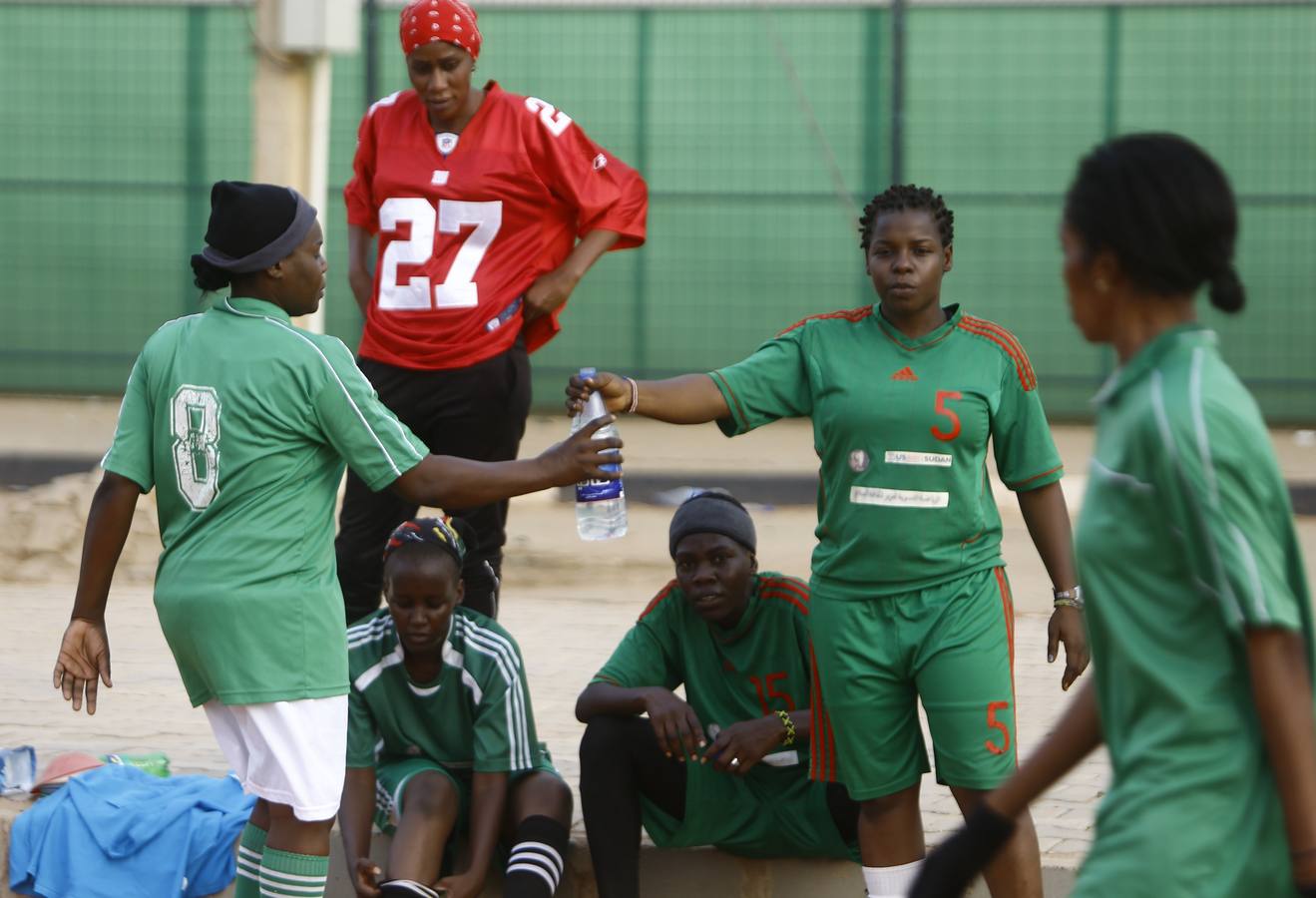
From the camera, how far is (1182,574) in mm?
2498

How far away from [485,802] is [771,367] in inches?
58.4

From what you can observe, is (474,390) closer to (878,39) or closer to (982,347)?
(982,347)

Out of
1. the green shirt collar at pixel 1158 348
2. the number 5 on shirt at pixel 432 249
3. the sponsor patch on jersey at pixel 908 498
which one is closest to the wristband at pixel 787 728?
the sponsor patch on jersey at pixel 908 498

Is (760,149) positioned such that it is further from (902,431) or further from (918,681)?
(918,681)

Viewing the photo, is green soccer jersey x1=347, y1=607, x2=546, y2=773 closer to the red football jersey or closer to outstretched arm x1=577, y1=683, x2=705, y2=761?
outstretched arm x1=577, y1=683, x2=705, y2=761

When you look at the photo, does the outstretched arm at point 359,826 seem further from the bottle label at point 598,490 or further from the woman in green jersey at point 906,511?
the woman in green jersey at point 906,511

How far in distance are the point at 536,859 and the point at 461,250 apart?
6.25ft

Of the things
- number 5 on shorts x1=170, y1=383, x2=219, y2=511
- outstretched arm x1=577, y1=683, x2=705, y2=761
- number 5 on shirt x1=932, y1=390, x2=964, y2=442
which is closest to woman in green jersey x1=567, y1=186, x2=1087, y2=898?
number 5 on shirt x1=932, y1=390, x2=964, y2=442

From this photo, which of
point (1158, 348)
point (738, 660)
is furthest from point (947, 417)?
point (1158, 348)

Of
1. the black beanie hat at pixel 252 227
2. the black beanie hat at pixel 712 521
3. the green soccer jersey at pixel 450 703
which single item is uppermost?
the black beanie hat at pixel 252 227

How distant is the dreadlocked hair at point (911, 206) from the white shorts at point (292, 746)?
1.66 metres

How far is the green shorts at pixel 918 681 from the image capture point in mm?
4426

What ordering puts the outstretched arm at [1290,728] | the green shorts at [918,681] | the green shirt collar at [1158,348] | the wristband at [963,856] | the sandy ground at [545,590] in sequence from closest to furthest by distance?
1. the outstretched arm at [1290,728]
2. the green shirt collar at [1158,348]
3. the wristband at [963,856]
4. the green shorts at [918,681]
5. the sandy ground at [545,590]

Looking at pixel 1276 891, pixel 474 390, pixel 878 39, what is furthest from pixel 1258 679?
pixel 878 39
